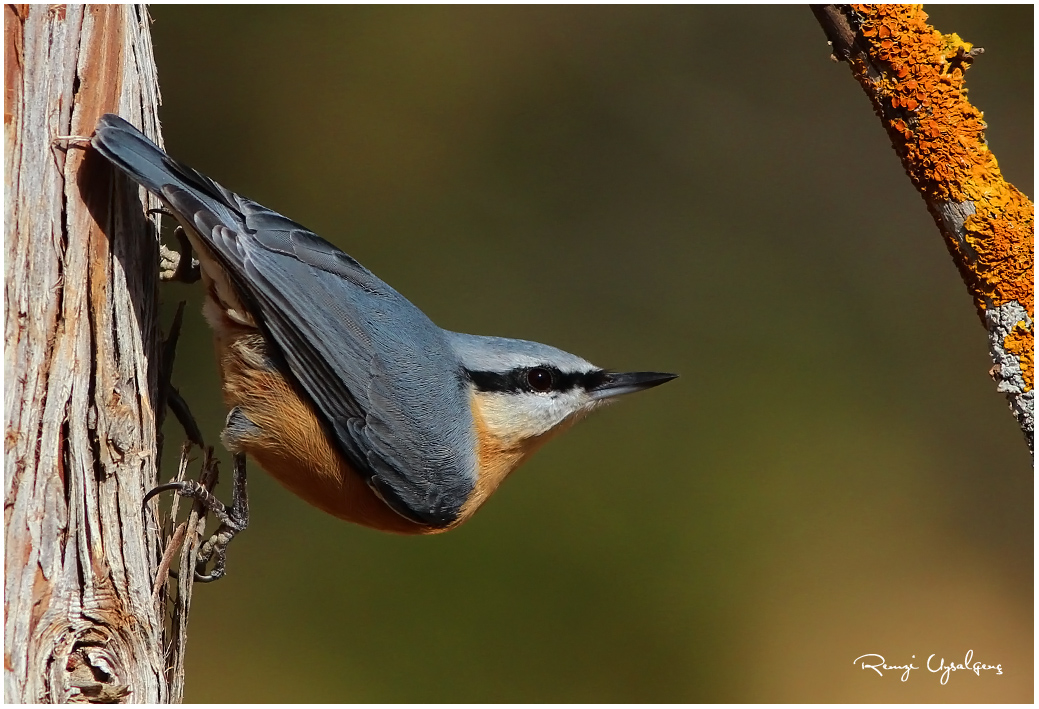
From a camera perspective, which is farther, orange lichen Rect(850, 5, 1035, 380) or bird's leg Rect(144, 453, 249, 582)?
bird's leg Rect(144, 453, 249, 582)

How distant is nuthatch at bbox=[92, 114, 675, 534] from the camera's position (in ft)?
5.84

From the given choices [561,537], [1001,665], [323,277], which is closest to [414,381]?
[323,277]

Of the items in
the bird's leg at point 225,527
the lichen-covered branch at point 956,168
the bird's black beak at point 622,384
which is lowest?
the bird's leg at point 225,527

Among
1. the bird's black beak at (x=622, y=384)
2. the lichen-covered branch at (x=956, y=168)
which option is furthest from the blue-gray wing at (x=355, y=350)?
the lichen-covered branch at (x=956, y=168)

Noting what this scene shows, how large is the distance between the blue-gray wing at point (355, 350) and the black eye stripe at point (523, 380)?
3.3 inches

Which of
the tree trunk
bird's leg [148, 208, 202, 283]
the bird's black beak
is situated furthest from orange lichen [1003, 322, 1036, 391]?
bird's leg [148, 208, 202, 283]

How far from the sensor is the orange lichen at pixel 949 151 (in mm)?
1390

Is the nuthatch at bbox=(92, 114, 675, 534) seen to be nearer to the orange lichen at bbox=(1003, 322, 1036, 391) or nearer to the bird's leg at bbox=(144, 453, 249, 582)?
the bird's leg at bbox=(144, 453, 249, 582)

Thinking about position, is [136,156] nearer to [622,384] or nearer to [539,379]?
[539,379]

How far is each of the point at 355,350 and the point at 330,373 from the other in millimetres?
70

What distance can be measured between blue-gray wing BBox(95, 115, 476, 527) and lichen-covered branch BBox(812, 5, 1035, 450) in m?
1.02

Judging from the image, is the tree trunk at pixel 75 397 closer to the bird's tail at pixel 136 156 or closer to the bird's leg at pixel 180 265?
the bird's tail at pixel 136 156

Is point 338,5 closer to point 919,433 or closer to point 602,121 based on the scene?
point 602,121

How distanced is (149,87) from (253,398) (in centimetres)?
64
